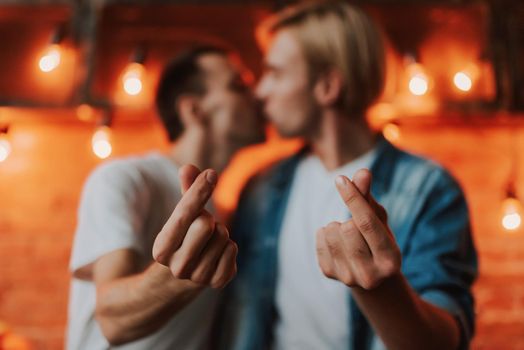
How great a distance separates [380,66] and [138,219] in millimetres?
739

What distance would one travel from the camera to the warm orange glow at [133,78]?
4.53 ft

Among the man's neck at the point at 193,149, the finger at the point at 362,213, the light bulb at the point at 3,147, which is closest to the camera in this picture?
the finger at the point at 362,213

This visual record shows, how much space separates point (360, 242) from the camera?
0.54 metres

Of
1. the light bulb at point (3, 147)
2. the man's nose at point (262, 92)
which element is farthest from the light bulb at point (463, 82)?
the light bulb at point (3, 147)

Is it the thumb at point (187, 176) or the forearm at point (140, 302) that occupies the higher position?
the thumb at point (187, 176)

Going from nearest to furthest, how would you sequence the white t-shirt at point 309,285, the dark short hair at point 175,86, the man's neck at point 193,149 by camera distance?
the white t-shirt at point 309,285
the man's neck at point 193,149
the dark short hair at point 175,86

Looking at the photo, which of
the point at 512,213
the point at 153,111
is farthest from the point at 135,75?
the point at 512,213

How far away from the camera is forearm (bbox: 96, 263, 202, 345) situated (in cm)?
62

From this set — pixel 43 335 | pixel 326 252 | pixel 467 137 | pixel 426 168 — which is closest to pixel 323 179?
pixel 426 168

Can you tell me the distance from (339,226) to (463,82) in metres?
1.11

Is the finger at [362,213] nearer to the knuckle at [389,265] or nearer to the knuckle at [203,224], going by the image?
the knuckle at [389,265]

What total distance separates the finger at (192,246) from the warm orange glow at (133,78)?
92 cm

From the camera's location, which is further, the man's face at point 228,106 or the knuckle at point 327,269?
the man's face at point 228,106

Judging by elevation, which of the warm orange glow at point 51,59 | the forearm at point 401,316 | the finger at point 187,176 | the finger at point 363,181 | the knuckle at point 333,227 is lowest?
the forearm at point 401,316
